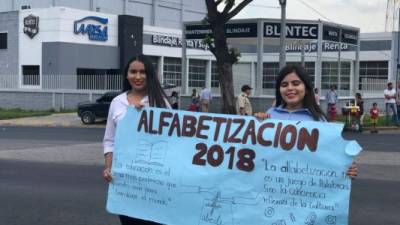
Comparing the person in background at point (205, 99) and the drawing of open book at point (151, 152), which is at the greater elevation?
the drawing of open book at point (151, 152)

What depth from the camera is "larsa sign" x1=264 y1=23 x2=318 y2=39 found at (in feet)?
94.9

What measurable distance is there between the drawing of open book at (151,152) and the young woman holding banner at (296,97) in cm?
77

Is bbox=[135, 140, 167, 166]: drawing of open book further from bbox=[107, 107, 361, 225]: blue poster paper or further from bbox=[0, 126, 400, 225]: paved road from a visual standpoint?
bbox=[0, 126, 400, 225]: paved road

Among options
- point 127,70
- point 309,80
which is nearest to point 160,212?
point 127,70

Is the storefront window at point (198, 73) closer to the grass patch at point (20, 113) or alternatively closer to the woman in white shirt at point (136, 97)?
the grass patch at point (20, 113)

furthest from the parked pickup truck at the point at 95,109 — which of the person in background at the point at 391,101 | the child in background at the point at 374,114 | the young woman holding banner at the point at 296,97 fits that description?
the young woman holding banner at the point at 296,97

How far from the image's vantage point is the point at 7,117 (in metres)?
34.0

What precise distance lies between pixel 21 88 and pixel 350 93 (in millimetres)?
20388

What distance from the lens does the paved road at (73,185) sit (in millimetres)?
8109

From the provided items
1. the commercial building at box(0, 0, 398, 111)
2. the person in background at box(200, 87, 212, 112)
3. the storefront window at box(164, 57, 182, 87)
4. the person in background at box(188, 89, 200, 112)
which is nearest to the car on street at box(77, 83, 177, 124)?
the person in background at box(188, 89, 200, 112)

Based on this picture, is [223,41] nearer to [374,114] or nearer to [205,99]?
[374,114]

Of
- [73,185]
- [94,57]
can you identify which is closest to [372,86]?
[94,57]

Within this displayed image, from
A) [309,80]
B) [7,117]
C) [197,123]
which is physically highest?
[309,80]

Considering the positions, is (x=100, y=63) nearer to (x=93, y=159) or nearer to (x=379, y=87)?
(x=379, y=87)
